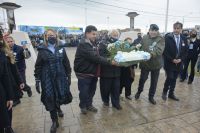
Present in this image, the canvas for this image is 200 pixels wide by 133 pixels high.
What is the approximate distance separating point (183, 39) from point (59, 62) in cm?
328

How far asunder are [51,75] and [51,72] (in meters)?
0.05

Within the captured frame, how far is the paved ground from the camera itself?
388 centimetres

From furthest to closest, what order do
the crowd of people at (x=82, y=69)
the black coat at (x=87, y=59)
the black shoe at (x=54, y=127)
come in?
the black coat at (x=87, y=59) < the black shoe at (x=54, y=127) < the crowd of people at (x=82, y=69)

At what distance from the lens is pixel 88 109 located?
475cm

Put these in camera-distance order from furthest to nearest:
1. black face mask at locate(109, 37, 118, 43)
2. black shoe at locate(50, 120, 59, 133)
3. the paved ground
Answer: black face mask at locate(109, 37, 118, 43) → the paved ground → black shoe at locate(50, 120, 59, 133)

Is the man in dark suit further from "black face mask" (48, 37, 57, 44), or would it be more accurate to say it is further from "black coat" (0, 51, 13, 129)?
"black coat" (0, 51, 13, 129)

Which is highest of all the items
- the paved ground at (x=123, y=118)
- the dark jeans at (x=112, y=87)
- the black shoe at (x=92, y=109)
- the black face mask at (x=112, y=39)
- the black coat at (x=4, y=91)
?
the black face mask at (x=112, y=39)

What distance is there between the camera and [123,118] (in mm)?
4332

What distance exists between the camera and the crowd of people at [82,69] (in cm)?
320

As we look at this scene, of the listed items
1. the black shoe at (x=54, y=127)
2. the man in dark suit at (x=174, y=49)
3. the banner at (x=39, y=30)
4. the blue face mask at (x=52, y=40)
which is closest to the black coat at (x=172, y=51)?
the man in dark suit at (x=174, y=49)

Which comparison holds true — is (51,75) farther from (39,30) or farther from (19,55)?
(39,30)

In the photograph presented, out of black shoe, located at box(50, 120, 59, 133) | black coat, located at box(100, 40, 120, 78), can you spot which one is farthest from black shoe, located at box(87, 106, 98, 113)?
black shoe, located at box(50, 120, 59, 133)

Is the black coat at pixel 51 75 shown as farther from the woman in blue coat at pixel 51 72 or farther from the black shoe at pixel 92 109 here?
the black shoe at pixel 92 109

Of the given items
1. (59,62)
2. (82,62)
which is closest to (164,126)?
(82,62)
